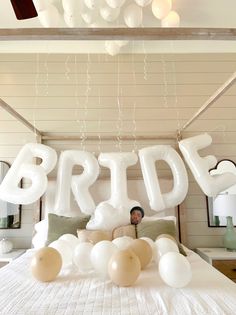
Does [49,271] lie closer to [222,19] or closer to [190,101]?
[190,101]

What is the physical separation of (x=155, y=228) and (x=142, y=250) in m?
0.62

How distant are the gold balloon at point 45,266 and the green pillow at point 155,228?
0.89 m

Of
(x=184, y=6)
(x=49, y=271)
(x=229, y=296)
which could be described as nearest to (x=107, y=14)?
(x=184, y=6)

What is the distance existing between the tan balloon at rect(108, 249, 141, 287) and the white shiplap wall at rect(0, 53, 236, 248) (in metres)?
1.57

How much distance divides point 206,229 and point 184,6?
2190 millimetres

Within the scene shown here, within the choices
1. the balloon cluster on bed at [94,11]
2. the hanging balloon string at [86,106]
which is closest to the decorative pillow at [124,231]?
the hanging balloon string at [86,106]

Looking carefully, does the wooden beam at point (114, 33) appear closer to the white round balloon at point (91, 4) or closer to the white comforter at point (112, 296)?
the white round balloon at point (91, 4)

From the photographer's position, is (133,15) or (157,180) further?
(157,180)

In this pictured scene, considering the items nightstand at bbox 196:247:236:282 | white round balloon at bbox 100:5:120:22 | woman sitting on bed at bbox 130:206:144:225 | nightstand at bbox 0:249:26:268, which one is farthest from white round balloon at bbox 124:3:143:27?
nightstand at bbox 0:249:26:268

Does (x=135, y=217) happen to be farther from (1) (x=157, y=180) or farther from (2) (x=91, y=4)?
(2) (x=91, y=4)

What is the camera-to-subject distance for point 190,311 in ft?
4.16

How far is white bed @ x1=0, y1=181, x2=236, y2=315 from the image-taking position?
1287 millimetres

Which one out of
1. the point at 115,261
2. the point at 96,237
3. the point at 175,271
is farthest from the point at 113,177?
the point at 175,271

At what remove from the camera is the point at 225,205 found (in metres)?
2.76
